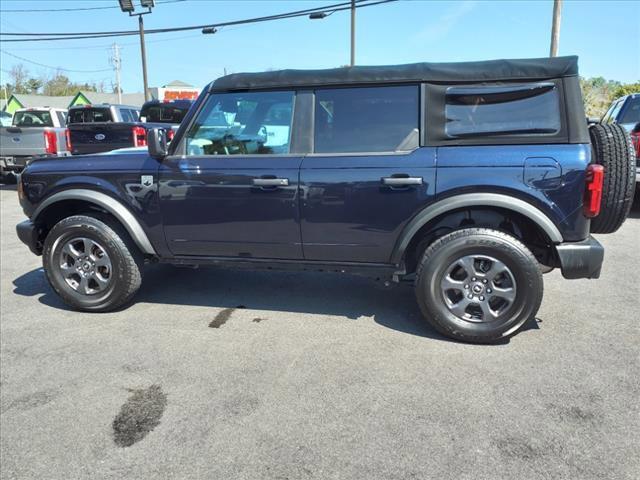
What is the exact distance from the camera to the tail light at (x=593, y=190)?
122 inches

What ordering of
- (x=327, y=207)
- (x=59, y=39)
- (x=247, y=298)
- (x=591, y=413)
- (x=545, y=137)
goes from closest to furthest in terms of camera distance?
(x=591, y=413) < (x=545, y=137) < (x=327, y=207) < (x=247, y=298) < (x=59, y=39)

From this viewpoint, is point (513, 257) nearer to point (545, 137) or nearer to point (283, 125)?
point (545, 137)

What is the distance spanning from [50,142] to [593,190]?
12246 millimetres

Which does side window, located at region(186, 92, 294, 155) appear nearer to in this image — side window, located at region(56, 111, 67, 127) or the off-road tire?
the off-road tire

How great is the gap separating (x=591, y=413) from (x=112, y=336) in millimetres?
3256

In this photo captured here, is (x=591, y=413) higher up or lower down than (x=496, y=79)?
lower down

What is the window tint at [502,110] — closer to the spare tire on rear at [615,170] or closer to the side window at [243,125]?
the spare tire on rear at [615,170]

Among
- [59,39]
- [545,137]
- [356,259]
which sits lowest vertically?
[356,259]

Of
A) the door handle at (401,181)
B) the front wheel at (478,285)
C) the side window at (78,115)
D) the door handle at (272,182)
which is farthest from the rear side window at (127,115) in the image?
the front wheel at (478,285)

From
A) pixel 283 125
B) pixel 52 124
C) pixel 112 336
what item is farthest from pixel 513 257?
pixel 52 124

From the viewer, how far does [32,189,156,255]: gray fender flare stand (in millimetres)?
3951

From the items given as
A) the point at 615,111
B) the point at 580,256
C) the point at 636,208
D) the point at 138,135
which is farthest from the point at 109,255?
the point at 615,111

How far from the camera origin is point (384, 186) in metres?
3.43

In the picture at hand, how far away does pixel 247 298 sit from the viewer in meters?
4.51
